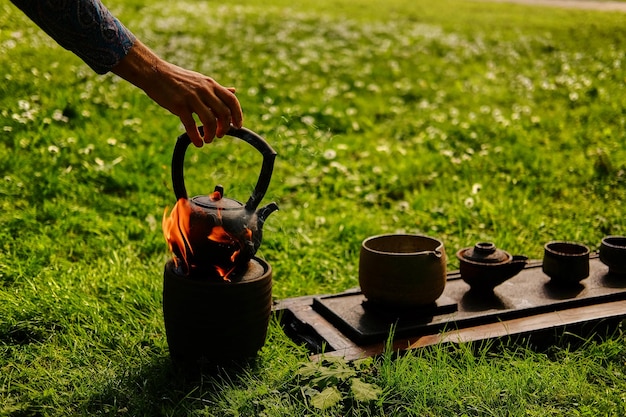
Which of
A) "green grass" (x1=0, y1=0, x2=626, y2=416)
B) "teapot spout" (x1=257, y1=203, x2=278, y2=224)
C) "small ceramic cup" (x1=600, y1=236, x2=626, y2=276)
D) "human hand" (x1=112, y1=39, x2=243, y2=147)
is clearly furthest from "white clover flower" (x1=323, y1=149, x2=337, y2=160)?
"human hand" (x1=112, y1=39, x2=243, y2=147)

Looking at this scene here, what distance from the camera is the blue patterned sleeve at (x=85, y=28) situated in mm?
2711

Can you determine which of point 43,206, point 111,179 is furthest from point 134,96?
point 43,206

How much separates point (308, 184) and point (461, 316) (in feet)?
9.14

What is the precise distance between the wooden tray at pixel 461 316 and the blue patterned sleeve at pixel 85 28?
5.30 feet

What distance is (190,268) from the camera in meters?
3.34

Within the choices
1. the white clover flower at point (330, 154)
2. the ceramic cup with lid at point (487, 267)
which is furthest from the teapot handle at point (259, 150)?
the white clover flower at point (330, 154)

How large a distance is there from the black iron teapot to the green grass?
527 mm

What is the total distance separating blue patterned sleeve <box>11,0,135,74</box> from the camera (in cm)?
271

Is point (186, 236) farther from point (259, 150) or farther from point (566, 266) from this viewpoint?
point (566, 266)

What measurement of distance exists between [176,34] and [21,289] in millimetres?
7211

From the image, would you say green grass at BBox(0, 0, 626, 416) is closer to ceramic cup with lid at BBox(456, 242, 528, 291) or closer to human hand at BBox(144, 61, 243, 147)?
ceramic cup with lid at BBox(456, 242, 528, 291)

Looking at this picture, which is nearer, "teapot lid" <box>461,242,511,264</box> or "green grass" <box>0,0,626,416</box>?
"green grass" <box>0,0,626,416</box>

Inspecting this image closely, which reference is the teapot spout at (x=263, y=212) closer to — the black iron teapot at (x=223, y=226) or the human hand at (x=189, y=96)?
the black iron teapot at (x=223, y=226)

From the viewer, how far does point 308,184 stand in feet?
20.8
